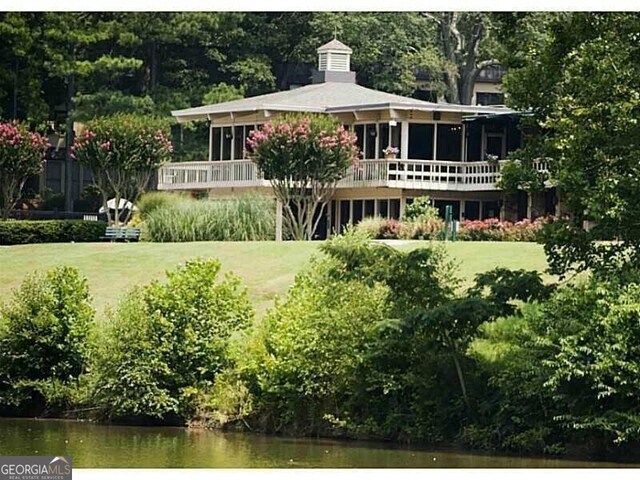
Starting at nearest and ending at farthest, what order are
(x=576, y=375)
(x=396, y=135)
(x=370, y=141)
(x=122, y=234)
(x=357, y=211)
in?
(x=576, y=375)
(x=122, y=234)
(x=357, y=211)
(x=396, y=135)
(x=370, y=141)

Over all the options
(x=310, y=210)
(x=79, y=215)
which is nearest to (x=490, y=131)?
(x=310, y=210)

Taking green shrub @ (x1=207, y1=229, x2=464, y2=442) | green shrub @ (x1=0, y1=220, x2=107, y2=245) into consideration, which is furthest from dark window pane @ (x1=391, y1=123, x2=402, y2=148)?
green shrub @ (x1=207, y1=229, x2=464, y2=442)

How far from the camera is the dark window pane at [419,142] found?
153 feet

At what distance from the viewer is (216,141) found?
50062 mm

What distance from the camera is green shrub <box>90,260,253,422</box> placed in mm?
24391

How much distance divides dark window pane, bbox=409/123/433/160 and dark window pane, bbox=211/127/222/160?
6198 mm

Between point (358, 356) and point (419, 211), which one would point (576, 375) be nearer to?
point (358, 356)

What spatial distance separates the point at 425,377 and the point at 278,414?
241 cm

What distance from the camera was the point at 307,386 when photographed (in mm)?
23156

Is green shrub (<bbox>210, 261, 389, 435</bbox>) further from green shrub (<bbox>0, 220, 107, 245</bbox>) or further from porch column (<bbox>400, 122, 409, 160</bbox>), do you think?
porch column (<bbox>400, 122, 409, 160</bbox>)

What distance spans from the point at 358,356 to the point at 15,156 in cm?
2670

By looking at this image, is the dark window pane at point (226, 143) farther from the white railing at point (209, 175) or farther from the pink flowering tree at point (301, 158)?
the pink flowering tree at point (301, 158)

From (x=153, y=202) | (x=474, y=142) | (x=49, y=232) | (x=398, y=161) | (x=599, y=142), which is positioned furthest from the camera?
(x=474, y=142)

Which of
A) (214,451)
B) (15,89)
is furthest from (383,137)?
(214,451)
